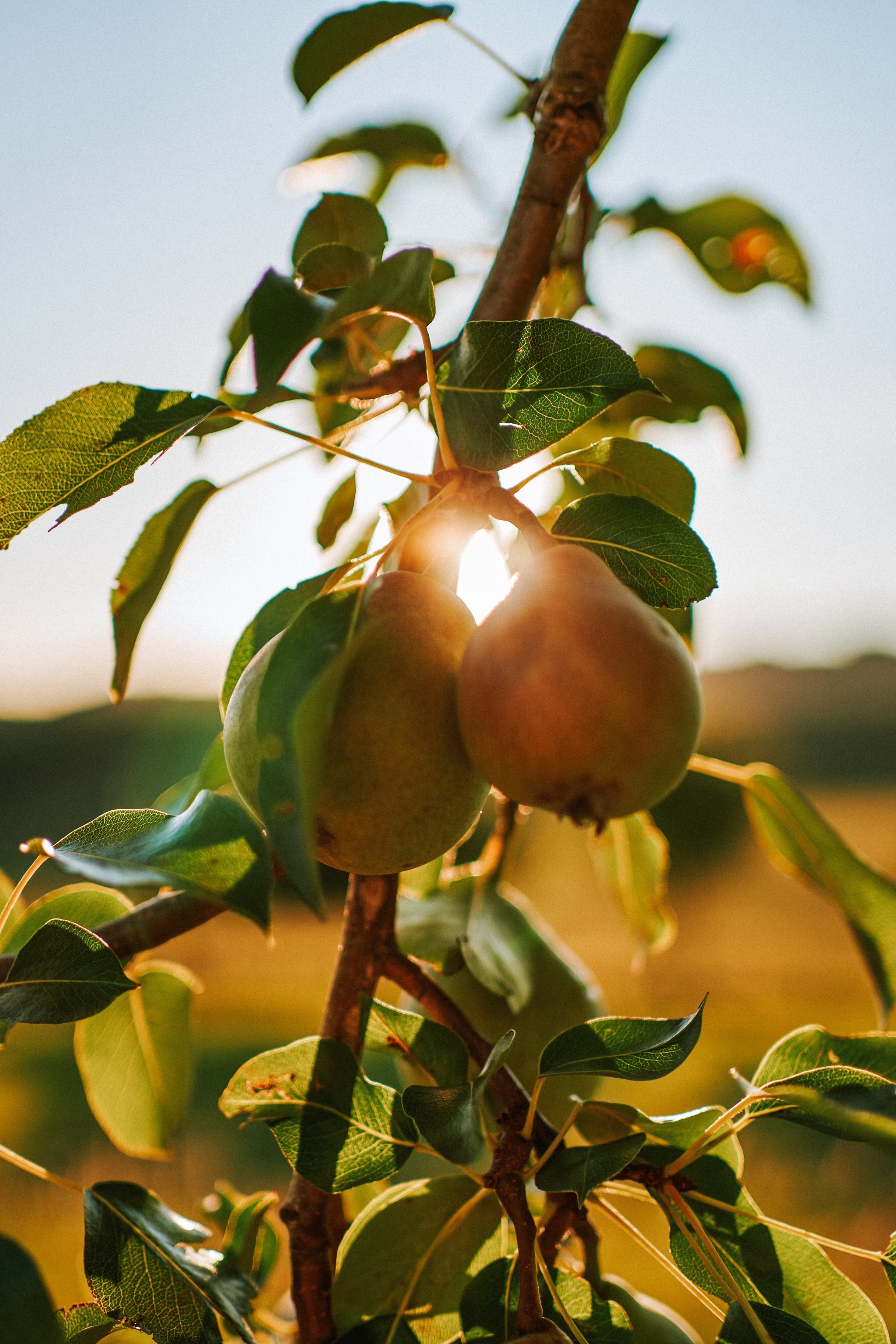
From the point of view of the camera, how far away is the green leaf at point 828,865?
1.69 ft

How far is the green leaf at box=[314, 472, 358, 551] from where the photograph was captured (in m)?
0.55

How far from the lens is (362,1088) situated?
0.39 meters

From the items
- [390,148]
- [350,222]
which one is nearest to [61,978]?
[350,222]

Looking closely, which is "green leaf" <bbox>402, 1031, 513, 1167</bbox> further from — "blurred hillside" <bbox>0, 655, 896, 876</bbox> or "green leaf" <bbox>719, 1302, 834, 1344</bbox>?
"blurred hillside" <bbox>0, 655, 896, 876</bbox>

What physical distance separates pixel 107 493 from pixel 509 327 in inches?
6.7

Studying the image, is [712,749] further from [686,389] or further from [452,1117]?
[452,1117]

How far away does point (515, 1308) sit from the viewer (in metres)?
0.38

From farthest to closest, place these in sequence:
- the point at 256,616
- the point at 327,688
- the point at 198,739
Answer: the point at 198,739 < the point at 256,616 < the point at 327,688

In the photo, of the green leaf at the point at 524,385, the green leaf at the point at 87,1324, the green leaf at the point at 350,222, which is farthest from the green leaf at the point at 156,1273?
the green leaf at the point at 350,222

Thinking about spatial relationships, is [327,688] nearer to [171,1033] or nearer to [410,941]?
[410,941]

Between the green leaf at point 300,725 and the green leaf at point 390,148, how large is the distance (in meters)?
0.54

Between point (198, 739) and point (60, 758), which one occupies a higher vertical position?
point (198, 739)

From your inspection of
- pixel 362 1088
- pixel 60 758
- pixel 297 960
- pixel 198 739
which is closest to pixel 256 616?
pixel 362 1088

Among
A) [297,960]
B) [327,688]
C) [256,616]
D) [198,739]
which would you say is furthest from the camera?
[297,960]
